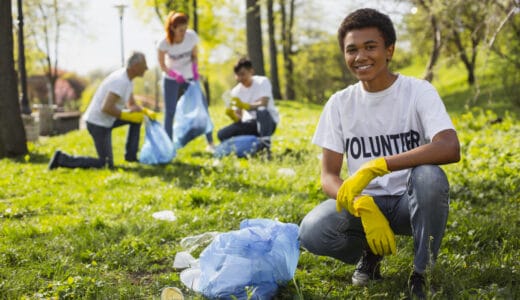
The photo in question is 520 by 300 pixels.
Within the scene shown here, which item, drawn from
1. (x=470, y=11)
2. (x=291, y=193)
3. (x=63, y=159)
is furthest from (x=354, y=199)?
(x=470, y=11)

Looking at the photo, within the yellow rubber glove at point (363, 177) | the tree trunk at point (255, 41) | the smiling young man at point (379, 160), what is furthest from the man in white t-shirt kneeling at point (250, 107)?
the tree trunk at point (255, 41)

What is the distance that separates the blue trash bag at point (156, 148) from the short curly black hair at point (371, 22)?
389 centimetres

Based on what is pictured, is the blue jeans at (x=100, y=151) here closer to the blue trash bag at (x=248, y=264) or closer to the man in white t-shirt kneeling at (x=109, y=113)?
the man in white t-shirt kneeling at (x=109, y=113)

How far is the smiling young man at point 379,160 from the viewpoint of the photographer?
2209mm

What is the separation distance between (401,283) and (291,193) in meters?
1.87

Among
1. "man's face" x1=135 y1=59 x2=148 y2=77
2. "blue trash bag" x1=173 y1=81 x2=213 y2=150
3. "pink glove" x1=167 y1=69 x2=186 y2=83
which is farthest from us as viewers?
"pink glove" x1=167 y1=69 x2=186 y2=83

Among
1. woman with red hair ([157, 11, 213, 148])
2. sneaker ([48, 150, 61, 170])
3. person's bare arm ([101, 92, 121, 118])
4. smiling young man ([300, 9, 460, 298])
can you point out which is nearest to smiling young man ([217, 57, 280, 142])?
Result: woman with red hair ([157, 11, 213, 148])

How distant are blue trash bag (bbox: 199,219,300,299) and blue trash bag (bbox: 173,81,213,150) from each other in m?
4.17

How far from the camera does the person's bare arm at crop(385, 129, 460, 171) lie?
2207 millimetres

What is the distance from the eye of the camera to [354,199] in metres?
2.26

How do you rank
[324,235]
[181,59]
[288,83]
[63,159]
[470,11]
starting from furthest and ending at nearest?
[288,83]
[470,11]
[181,59]
[63,159]
[324,235]

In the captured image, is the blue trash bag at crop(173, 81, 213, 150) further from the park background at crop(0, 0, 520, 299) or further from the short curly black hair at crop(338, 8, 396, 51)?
the short curly black hair at crop(338, 8, 396, 51)

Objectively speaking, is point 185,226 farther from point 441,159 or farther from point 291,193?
point 441,159

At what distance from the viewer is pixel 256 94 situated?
255 inches
